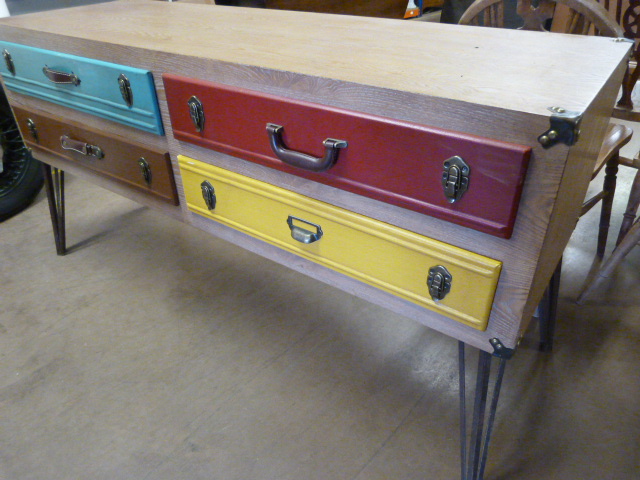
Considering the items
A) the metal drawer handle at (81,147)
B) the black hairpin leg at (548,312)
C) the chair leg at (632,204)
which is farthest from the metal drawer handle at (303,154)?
the chair leg at (632,204)

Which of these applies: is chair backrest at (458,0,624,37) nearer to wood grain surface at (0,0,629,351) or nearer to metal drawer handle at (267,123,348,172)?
wood grain surface at (0,0,629,351)

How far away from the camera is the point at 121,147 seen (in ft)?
3.55

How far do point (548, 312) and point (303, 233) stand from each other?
731 millimetres

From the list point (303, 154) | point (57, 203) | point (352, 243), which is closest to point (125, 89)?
point (303, 154)

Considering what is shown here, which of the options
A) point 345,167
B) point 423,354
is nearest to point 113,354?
point 423,354

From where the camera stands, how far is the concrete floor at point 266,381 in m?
1.02

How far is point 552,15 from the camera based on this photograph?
3.98ft

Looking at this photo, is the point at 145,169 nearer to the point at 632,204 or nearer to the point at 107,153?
the point at 107,153

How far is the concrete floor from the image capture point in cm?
102

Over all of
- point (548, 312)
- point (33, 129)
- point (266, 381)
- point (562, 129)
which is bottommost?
point (266, 381)

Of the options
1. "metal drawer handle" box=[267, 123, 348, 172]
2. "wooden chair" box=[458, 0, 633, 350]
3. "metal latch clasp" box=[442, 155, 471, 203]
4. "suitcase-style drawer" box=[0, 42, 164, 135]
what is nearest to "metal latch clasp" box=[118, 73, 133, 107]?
"suitcase-style drawer" box=[0, 42, 164, 135]

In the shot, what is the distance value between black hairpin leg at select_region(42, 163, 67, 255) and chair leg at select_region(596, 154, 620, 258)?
68.2 inches

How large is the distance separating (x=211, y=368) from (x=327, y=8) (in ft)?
8.25

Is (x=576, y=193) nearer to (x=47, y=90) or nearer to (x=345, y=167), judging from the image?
(x=345, y=167)
